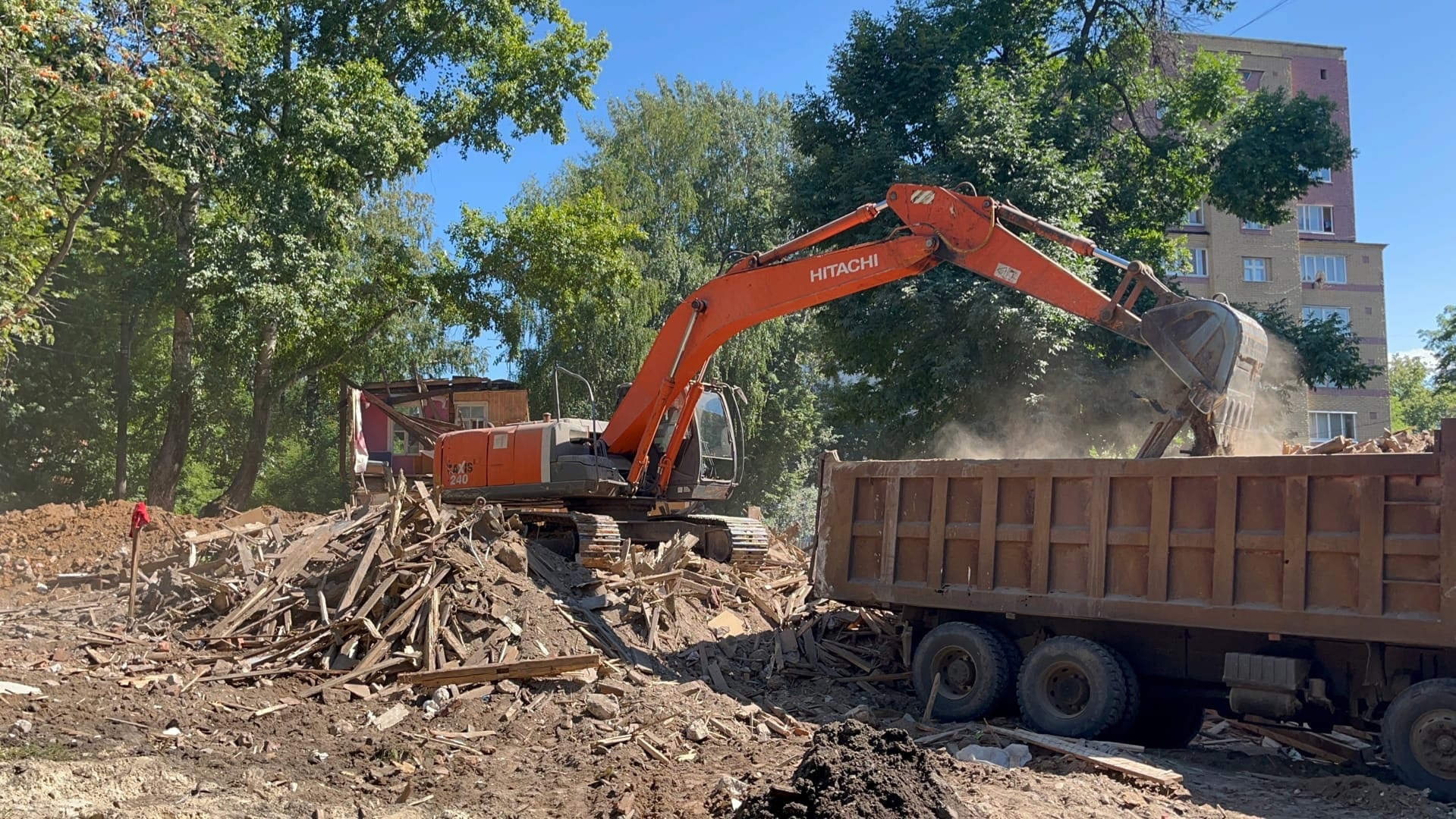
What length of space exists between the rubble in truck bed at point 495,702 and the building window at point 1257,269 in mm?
32149

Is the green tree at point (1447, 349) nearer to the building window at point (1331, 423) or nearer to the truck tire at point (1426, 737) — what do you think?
the building window at point (1331, 423)

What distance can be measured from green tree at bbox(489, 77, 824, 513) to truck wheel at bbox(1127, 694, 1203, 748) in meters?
21.9

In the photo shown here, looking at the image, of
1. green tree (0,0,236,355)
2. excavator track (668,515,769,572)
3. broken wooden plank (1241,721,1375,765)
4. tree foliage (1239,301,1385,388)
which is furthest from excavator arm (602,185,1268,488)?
tree foliage (1239,301,1385,388)

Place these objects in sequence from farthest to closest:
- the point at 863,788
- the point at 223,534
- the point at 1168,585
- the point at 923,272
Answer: the point at 223,534 < the point at 923,272 < the point at 1168,585 < the point at 863,788

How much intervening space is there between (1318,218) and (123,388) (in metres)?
→ 41.3

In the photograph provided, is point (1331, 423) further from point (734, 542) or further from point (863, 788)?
point (863, 788)

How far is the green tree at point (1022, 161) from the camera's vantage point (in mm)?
18531

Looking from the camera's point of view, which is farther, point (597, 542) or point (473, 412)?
point (473, 412)

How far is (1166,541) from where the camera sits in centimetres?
842

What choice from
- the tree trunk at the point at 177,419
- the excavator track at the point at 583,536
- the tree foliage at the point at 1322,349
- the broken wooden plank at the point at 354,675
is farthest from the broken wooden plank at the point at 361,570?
the tree trunk at the point at 177,419

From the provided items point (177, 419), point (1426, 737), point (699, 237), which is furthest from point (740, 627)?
point (699, 237)

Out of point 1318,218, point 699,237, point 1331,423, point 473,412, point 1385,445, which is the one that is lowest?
point 1385,445

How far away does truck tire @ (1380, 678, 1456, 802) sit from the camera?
7.05m

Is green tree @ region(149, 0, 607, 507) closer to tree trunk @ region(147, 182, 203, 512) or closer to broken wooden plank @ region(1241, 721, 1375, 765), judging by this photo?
tree trunk @ region(147, 182, 203, 512)
